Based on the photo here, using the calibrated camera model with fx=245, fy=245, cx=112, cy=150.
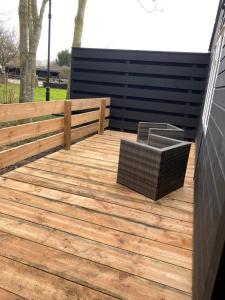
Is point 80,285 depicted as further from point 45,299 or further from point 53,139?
point 53,139

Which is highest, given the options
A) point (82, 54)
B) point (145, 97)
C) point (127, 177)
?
point (82, 54)

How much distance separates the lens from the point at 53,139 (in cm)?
426

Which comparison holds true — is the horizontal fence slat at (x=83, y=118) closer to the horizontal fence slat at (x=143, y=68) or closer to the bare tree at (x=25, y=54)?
→ the horizontal fence slat at (x=143, y=68)

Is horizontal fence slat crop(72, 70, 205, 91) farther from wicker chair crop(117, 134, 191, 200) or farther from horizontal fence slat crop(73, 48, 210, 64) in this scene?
wicker chair crop(117, 134, 191, 200)

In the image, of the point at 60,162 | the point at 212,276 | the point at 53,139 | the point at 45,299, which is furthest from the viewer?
the point at 53,139

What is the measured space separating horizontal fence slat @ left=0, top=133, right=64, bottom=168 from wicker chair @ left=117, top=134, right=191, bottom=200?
4.71 feet

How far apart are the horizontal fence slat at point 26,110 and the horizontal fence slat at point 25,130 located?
5.6 inches

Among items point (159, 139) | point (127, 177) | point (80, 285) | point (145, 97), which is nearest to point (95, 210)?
point (127, 177)

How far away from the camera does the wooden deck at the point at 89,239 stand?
5.30 feet

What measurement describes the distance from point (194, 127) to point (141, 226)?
15.1 feet

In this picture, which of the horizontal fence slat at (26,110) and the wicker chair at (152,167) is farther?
the horizontal fence slat at (26,110)

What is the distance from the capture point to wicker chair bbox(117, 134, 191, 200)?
2.82m

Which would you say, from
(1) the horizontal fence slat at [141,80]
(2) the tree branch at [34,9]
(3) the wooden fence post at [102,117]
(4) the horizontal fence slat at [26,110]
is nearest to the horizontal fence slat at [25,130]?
(4) the horizontal fence slat at [26,110]

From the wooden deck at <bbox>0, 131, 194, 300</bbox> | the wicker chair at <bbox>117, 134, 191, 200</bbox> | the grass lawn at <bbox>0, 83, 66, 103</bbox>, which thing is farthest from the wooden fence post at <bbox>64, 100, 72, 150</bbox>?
the grass lawn at <bbox>0, 83, 66, 103</bbox>
